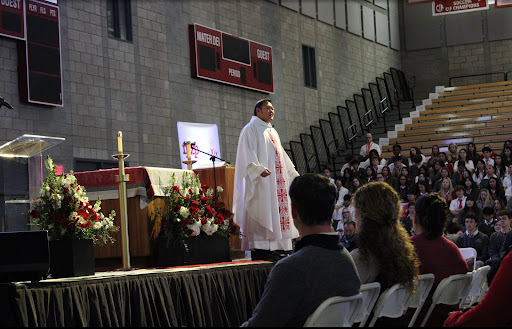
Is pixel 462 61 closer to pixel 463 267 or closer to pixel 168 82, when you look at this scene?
pixel 168 82

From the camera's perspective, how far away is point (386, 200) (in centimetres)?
416

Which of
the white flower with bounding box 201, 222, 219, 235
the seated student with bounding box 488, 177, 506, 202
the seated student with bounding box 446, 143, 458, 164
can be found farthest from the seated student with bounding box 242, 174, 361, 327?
the seated student with bounding box 446, 143, 458, 164

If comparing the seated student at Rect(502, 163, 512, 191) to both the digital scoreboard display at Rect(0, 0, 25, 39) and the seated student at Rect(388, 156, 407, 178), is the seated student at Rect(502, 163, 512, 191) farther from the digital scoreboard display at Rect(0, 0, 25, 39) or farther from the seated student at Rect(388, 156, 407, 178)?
the digital scoreboard display at Rect(0, 0, 25, 39)

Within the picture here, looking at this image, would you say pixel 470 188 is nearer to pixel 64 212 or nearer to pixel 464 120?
pixel 464 120

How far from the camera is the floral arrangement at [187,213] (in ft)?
21.9

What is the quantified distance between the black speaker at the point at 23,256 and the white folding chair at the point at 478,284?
249 cm

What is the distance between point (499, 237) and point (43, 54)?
6990 millimetres

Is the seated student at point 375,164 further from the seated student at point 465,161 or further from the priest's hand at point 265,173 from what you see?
the priest's hand at point 265,173

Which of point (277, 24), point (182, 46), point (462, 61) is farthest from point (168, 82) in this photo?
point (462, 61)

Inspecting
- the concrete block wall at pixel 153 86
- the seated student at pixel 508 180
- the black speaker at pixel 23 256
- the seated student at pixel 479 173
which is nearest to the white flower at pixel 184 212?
the black speaker at pixel 23 256

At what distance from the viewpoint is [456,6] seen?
18516 mm

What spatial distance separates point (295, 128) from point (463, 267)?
550 inches

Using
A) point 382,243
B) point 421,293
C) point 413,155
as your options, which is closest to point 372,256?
point 382,243

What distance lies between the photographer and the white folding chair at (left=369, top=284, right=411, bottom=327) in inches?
152
